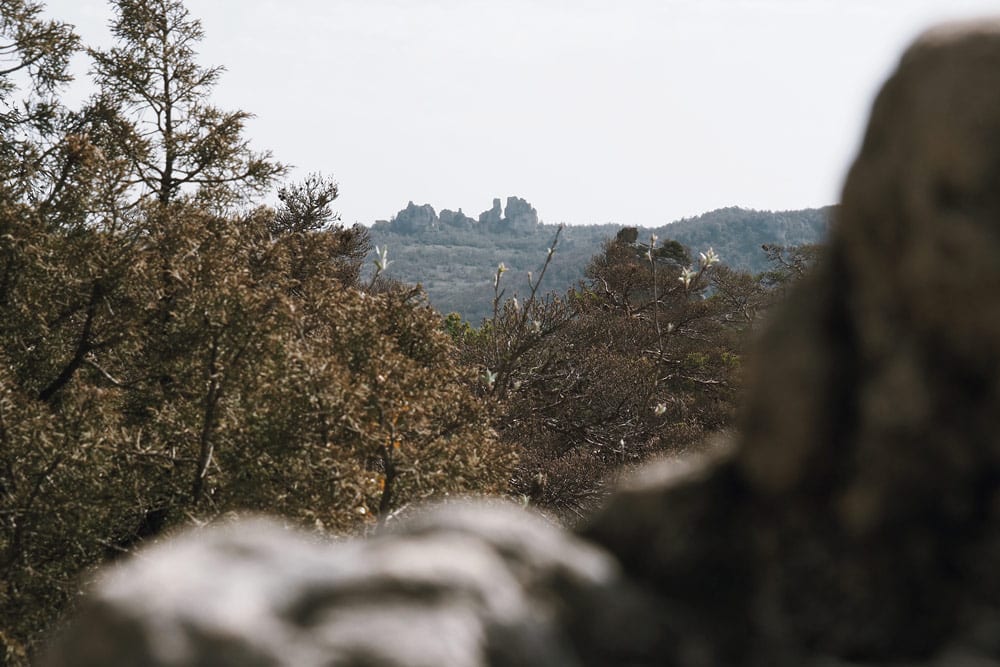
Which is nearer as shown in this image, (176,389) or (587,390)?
(176,389)

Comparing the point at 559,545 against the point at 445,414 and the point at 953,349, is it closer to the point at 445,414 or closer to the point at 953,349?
the point at 953,349

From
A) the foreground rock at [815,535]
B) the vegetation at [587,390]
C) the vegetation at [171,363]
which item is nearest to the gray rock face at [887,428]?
the foreground rock at [815,535]

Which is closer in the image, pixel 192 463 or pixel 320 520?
pixel 320 520

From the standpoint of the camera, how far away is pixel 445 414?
918cm

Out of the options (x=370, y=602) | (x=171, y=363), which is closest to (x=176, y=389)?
(x=171, y=363)

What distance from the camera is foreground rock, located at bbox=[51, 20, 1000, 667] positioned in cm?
167

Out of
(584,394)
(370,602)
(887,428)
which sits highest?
(887,428)

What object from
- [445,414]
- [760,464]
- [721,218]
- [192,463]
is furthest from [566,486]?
[721,218]

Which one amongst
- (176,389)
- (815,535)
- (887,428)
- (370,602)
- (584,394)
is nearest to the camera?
(370,602)

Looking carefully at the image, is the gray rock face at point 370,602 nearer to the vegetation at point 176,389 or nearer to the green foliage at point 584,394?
the vegetation at point 176,389

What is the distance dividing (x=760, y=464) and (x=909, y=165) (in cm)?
72

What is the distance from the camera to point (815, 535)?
2.00 m

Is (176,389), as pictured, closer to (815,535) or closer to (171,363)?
(171,363)

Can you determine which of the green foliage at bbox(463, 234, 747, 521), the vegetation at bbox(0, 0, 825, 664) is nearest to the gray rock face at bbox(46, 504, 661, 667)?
the vegetation at bbox(0, 0, 825, 664)
